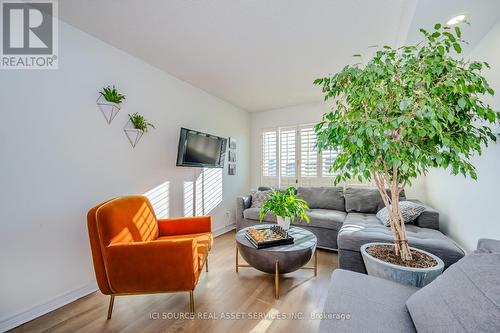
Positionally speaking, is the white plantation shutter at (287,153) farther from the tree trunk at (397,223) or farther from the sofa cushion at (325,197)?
the tree trunk at (397,223)

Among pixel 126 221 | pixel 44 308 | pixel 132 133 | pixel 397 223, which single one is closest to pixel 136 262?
pixel 126 221

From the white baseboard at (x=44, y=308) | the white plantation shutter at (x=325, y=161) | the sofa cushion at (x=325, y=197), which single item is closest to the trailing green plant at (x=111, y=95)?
the white baseboard at (x=44, y=308)

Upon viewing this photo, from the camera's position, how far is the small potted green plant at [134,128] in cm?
238

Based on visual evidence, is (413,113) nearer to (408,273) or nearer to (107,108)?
(408,273)

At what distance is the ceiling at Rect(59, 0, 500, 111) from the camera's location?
1662 millimetres

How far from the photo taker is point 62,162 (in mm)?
1857

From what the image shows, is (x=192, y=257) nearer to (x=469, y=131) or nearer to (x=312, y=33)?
(x=469, y=131)

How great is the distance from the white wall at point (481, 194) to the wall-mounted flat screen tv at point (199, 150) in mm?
2948

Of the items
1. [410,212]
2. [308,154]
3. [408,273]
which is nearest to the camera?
[408,273]

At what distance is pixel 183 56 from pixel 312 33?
4.85ft

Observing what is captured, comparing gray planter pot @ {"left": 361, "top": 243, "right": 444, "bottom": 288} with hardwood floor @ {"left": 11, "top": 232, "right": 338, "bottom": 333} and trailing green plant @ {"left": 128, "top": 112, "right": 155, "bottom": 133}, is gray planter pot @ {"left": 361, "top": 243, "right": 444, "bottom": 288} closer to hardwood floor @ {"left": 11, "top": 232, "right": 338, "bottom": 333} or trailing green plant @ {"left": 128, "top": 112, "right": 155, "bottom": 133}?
hardwood floor @ {"left": 11, "top": 232, "right": 338, "bottom": 333}

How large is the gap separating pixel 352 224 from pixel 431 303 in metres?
1.70

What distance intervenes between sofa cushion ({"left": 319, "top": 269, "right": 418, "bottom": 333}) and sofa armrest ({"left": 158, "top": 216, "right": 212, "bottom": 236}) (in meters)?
1.48

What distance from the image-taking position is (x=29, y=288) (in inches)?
64.8
